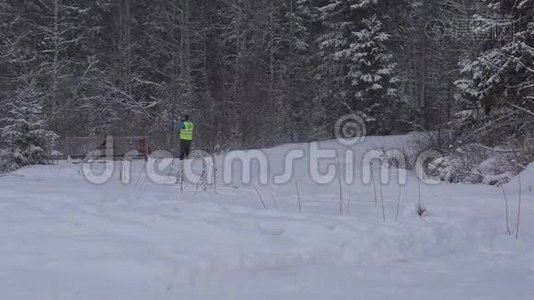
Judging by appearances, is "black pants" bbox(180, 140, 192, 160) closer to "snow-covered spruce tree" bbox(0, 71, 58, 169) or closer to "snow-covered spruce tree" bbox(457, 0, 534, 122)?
"snow-covered spruce tree" bbox(0, 71, 58, 169)

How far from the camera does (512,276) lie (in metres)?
4.84

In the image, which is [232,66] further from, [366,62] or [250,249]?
[250,249]

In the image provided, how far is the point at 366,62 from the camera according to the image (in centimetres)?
2592

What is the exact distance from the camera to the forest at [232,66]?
26234 millimetres

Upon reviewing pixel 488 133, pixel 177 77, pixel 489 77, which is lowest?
pixel 488 133

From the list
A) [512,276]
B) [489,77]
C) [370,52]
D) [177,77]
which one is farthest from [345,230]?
[177,77]

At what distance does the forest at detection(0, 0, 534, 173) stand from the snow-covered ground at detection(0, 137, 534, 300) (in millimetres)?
11303

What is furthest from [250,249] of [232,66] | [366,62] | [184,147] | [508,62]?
[232,66]

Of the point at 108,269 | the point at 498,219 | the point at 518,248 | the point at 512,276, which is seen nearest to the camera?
the point at 108,269

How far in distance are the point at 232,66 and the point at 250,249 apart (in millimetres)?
32736

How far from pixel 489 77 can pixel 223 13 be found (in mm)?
25353

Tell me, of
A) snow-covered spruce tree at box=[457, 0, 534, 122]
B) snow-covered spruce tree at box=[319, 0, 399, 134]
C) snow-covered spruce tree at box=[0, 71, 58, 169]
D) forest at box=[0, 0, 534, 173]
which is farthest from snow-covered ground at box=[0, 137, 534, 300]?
snow-covered spruce tree at box=[319, 0, 399, 134]

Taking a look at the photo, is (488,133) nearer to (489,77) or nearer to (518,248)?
(489,77)

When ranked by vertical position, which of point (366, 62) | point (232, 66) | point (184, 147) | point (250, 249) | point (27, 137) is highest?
point (232, 66)
